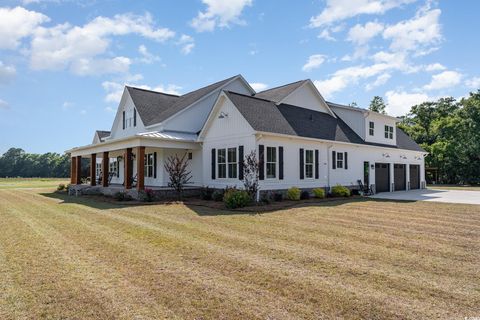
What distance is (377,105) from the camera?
5262cm

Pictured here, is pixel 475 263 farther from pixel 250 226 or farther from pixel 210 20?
pixel 210 20

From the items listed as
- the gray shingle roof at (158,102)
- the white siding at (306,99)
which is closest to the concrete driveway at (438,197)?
the white siding at (306,99)

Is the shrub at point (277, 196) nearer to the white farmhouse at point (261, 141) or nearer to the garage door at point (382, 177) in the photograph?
the white farmhouse at point (261, 141)

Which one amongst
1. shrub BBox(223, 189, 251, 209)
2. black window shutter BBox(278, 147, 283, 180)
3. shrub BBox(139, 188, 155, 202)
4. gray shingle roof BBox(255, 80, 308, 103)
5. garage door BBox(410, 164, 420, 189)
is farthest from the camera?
garage door BBox(410, 164, 420, 189)

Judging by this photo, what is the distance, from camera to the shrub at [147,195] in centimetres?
1610

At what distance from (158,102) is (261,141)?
40.2ft

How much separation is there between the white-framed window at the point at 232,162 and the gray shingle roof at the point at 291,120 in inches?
81.2

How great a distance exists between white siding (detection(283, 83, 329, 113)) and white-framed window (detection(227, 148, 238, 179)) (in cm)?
572

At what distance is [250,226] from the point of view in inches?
364

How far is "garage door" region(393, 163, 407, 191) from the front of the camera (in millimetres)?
24694

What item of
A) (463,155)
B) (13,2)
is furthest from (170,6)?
(463,155)

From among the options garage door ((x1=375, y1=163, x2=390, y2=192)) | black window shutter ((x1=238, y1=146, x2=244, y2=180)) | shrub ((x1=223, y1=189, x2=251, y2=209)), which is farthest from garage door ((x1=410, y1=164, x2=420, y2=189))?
shrub ((x1=223, y1=189, x2=251, y2=209))

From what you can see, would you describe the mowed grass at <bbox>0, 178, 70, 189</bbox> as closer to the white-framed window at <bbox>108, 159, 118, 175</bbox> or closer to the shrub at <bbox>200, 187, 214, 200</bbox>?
the white-framed window at <bbox>108, 159, 118, 175</bbox>

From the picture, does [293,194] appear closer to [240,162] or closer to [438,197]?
[240,162]
